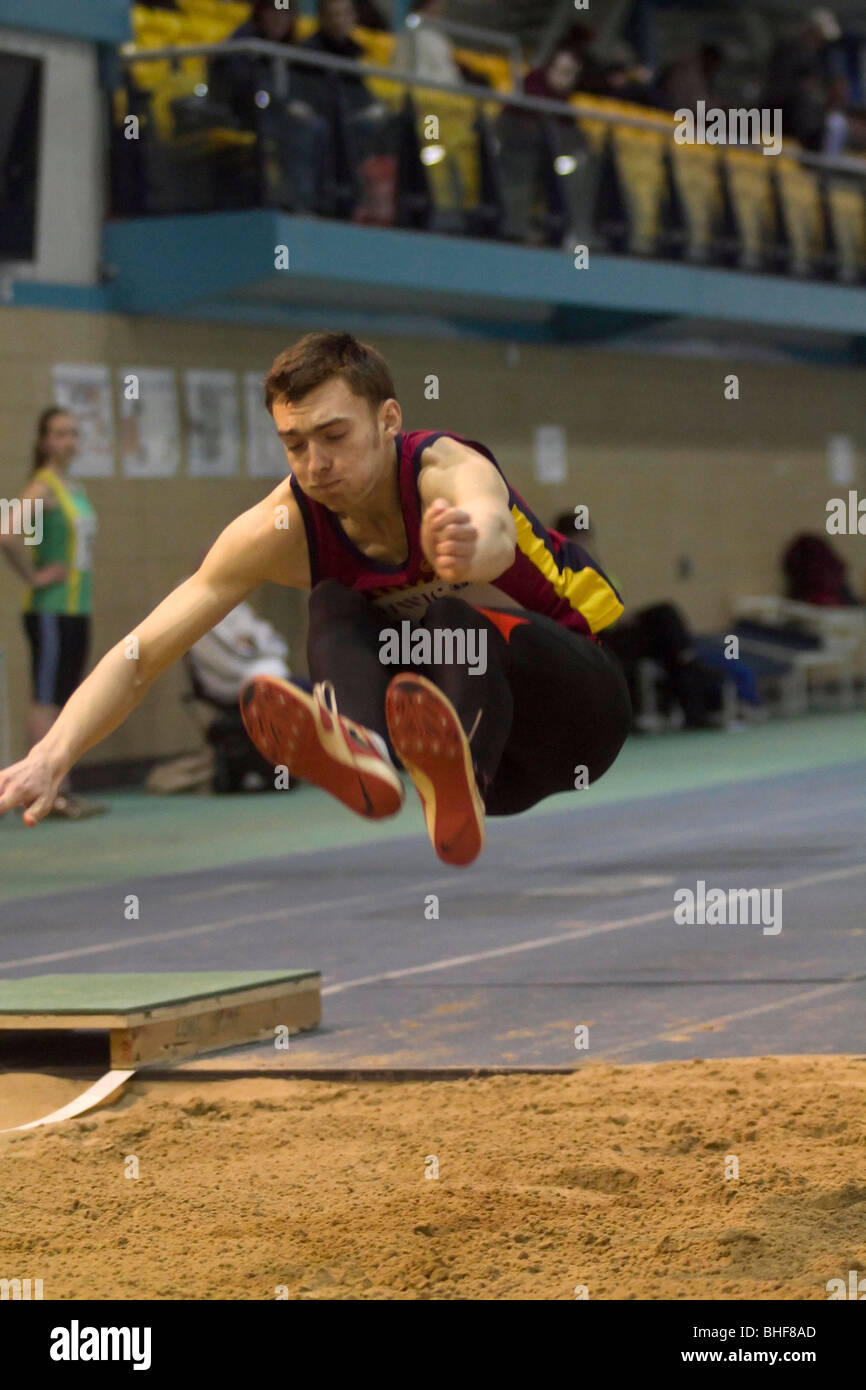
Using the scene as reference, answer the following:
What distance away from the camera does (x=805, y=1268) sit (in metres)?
4.20

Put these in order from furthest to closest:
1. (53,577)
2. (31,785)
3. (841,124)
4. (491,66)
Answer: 1. (841,124)
2. (491,66)
3. (53,577)
4. (31,785)

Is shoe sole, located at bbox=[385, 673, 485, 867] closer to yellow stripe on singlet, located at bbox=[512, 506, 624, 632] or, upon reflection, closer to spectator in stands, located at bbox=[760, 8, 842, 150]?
yellow stripe on singlet, located at bbox=[512, 506, 624, 632]

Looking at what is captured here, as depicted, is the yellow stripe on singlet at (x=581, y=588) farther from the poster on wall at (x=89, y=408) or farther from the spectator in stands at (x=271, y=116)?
the poster on wall at (x=89, y=408)

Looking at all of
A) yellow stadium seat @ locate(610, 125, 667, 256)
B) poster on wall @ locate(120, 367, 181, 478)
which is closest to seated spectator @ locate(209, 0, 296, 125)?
poster on wall @ locate(120, 367, 181, 478)

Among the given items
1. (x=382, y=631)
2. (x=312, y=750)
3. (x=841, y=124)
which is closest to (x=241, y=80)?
(x=841, y=124)

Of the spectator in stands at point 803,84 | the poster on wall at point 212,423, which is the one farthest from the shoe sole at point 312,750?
the spectator in stands at point 803,84

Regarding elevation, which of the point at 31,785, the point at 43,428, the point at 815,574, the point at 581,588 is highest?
the point at 815,574

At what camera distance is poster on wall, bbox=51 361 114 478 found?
14.1 m

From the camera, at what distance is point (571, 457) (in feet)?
61.1

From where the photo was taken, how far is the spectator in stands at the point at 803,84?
19.8m

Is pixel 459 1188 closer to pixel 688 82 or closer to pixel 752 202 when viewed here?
pixel 752 202

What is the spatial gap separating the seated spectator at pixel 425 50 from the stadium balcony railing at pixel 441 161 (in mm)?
156

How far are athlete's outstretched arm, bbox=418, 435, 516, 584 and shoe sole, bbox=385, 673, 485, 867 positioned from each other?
10.7 inches

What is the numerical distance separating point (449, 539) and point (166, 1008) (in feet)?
9.28
